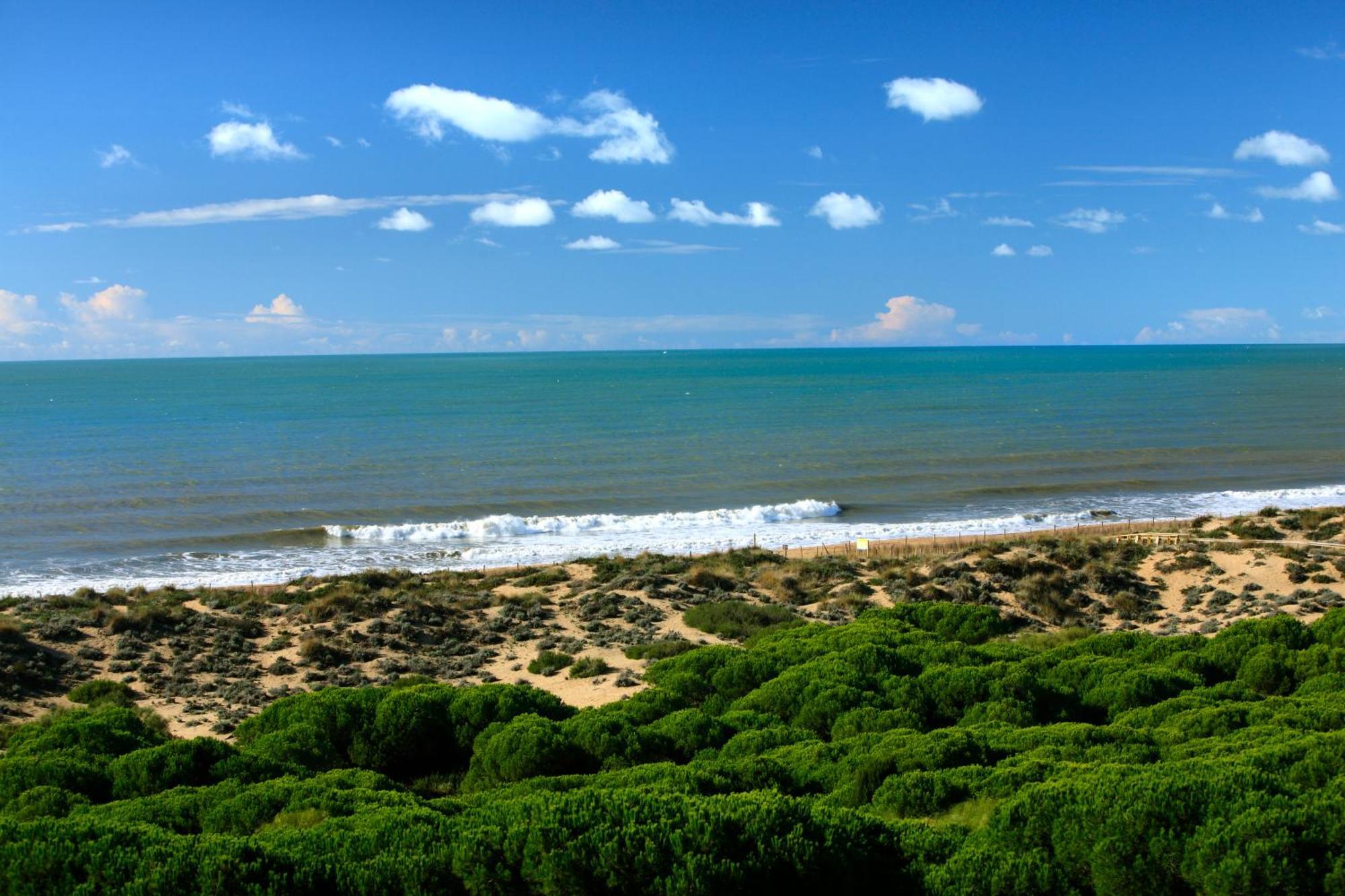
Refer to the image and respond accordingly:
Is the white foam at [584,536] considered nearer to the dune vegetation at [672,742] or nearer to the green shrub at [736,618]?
the dune vegetation at [672,742]

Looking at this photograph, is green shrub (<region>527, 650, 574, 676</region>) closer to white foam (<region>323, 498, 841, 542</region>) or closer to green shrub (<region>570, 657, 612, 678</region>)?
green shrub (<region>570, 657, 612, 678</region>)

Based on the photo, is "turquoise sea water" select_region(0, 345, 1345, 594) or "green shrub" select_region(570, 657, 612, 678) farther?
"turquoise sea water" select_region(0, 345, 1345, 594)

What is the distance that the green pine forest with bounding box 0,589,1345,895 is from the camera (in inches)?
283

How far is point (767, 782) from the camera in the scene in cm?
1018

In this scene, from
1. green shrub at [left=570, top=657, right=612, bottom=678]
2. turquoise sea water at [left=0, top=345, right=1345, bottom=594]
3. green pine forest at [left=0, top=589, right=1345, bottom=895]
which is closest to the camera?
green pine forest at [left=0, top=589, right=1345, bottom=895]

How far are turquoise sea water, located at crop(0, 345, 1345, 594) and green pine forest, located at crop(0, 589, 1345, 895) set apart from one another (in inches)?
887

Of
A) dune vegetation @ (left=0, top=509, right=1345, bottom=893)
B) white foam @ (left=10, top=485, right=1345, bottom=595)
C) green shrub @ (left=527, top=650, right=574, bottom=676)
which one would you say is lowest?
green shrub @ (left=527, top=650, right=574, bottom=676)

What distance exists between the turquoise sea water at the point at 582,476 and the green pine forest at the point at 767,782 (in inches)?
887

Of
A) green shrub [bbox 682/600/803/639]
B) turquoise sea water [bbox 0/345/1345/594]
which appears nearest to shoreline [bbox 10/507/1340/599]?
turquoise sea water [bbox 0/345/1345/594]

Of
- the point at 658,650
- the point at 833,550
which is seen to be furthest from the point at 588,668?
the point at 833,550

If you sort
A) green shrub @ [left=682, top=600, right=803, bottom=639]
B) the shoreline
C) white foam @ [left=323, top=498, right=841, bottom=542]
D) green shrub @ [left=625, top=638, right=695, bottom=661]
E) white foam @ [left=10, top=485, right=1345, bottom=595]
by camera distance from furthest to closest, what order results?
1. white foam @ [left=323, top=498, right=841, bottom=542]
2. white foam @ [left=10, top=485, right=1345, bottom=595]
3. the shoreline
4. green shrub @ [left=682, top=600, right=803, bottom=639]
5. green shrub @ [left=625, top=638, right=695, bottom=661]

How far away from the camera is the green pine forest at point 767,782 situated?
23.6ft

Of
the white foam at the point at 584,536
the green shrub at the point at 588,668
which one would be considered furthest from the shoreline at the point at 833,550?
the green shrub at the point at 588,668

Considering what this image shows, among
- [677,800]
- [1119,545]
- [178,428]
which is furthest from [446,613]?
[178,428]
